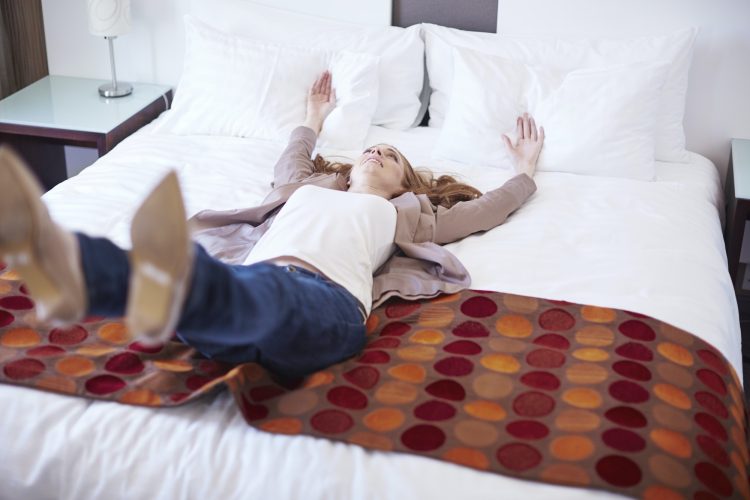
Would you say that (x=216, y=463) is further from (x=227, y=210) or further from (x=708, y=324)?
(x=708, y=324)

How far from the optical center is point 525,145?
2.69 m

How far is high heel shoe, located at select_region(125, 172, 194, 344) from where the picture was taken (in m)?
1.18

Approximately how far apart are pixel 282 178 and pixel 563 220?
30.4 inches

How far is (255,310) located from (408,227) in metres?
0.75

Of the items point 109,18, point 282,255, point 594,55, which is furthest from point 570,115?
point 109,18

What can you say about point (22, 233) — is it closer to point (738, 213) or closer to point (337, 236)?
point (337, 236)

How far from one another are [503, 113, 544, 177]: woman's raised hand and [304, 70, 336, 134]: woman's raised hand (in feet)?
1.92

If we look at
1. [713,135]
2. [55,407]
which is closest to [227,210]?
[55,407]

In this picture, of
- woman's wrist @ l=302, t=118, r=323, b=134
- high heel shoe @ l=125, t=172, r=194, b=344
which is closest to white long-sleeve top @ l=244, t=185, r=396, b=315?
high heel shoe @ l=125, t=172, r=194, b=344

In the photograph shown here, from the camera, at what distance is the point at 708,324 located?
1867mm

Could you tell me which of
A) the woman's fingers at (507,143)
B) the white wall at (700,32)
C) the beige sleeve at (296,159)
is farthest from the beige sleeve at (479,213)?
the white wall at (700,32)

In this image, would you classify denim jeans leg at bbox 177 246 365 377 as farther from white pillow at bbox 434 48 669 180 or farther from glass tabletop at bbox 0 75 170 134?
glass tabletop at bbox 0 75 170 134

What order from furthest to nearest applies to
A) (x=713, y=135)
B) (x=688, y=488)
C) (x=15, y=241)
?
(x=713, y=135), (x=688, y=488), (x=15, y=241)

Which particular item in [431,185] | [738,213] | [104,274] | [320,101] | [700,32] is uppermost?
[700,32]
